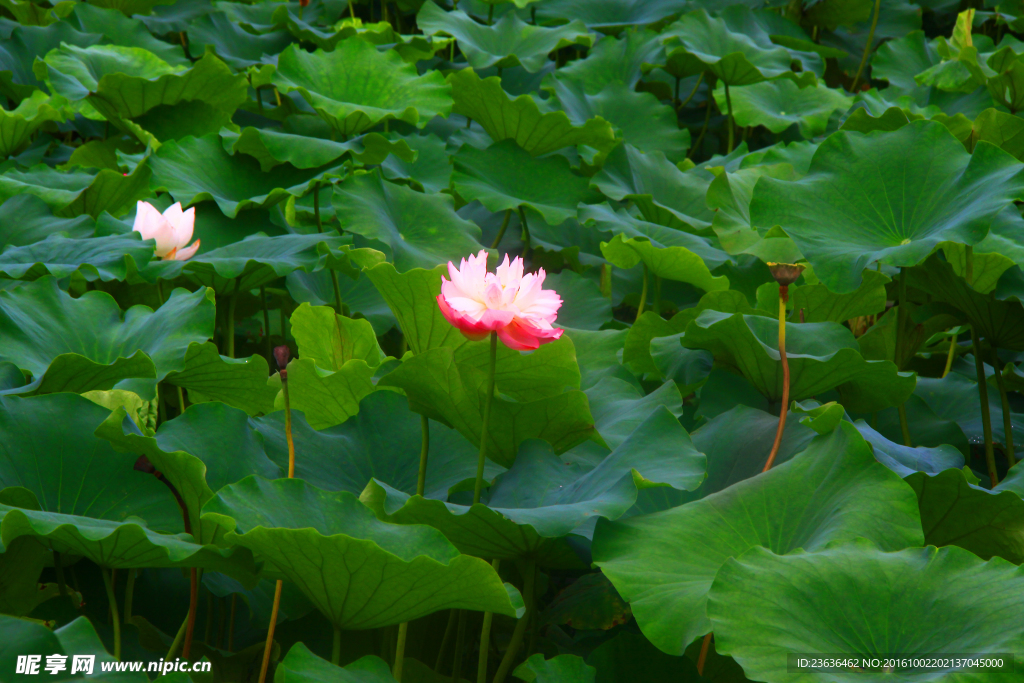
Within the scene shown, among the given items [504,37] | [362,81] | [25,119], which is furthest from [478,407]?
[504,37]

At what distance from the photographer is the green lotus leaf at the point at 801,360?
43.3 inches

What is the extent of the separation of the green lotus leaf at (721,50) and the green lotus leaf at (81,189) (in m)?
1.54

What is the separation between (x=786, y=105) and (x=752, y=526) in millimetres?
1892

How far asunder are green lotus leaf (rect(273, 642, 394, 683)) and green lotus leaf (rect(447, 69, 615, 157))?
133 centimetres

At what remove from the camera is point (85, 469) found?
3.04ft

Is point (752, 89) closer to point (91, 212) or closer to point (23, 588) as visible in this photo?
point (91, 212)

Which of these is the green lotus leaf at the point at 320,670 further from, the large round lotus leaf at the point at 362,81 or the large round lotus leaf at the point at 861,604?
the large round lotus leaf at the point at 362,81

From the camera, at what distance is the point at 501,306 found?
877mm

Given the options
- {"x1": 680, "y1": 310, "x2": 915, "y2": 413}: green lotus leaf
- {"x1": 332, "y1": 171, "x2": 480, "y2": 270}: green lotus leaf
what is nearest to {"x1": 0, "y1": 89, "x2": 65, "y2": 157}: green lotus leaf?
{"x1": 332, "y1": 171, "x2": 480, "y2": 270}: green lotus leaf

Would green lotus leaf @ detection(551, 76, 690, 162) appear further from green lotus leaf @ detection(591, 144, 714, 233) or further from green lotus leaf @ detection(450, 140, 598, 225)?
green lotus leaf @ detection(450, 140, 598, 225)

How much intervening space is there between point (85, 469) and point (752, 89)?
215 cm

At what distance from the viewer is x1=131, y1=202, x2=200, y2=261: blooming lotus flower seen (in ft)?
4.65

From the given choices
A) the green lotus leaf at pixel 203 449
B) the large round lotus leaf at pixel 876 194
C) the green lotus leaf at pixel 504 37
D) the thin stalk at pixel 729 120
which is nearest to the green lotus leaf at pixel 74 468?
the green lotus leaf at pixel 203 449

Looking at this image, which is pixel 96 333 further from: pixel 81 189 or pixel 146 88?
pixel 146 88
